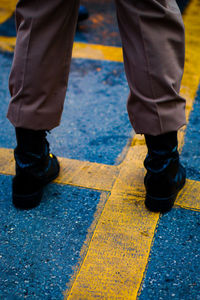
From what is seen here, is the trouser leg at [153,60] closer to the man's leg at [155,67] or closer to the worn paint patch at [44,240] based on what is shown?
the man's leg at [155,67]

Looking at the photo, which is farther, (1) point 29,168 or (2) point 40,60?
(1) point 29,168

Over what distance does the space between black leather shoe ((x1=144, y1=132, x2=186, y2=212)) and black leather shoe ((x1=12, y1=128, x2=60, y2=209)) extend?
44cm

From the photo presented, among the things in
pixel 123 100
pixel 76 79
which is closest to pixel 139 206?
pixel 123 100

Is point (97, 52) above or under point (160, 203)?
under

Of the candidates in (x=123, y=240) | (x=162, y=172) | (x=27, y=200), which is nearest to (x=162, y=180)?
(x=162, y=172)

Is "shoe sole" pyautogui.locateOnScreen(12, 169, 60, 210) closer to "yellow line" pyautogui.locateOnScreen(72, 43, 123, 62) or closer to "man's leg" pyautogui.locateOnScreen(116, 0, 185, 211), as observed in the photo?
"man's leg" pyautogui.locateOnScreen(116, 0, 185, 211)

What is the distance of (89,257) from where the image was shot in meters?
1.32

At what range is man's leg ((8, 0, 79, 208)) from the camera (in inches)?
50.2

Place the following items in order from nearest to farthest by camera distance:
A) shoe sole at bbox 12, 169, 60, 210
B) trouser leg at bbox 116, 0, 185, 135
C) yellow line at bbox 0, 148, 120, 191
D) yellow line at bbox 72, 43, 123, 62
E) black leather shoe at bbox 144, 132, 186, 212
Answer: trouser leg at bbox 116, 0, 185, 135 < black leather shoe at bbox 144, 132, 186, 212 < shoe sole at bbox 12, 169, 60, 210 < yellow line at bbox 0, 148, 120, 191 < yellow line at bbox 72, 43, 123, 62

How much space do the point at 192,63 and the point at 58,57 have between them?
1680mm

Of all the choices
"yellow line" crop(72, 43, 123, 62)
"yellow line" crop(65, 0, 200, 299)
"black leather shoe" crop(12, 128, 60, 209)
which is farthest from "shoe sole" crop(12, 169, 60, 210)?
"yellow line" crop(72, 43, 123, 62)

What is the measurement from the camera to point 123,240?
54.7 inches

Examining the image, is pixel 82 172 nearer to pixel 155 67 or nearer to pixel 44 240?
pixel 44 240

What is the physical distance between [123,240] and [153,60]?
0.68 meters
